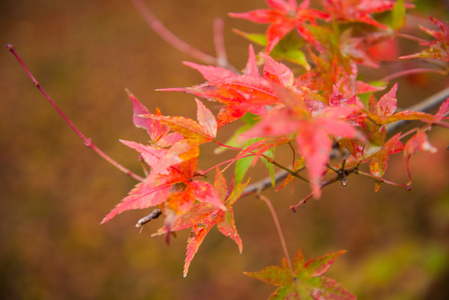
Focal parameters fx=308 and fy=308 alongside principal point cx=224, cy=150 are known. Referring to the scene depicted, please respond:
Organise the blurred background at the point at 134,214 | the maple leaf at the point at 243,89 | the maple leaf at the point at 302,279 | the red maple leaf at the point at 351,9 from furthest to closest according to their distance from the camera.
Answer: the blurred background at the point at 134,214 → the red maple leaf at the point at 351,9 → the maple leaf at the point at 302,279 → the maple leaf at the point at 243,89

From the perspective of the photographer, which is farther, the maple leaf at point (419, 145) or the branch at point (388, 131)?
the branch at point (388, 131)

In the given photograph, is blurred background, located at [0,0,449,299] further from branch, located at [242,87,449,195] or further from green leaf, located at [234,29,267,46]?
green leaf, located at [234,29,267,46]

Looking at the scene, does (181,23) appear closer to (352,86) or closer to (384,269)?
(384,269)

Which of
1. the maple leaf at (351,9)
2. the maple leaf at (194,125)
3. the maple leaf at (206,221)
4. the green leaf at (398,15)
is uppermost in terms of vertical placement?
the maple leaf at (194,125)

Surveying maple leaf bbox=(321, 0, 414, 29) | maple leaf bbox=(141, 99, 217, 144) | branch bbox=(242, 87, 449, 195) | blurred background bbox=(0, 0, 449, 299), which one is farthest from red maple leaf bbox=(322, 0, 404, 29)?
blurred background bbox=(0, 0, 449, 299)

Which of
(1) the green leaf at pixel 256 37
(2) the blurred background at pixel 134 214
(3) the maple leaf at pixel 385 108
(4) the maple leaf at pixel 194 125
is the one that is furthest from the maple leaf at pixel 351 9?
(2) the blurred background at pixel 134 214

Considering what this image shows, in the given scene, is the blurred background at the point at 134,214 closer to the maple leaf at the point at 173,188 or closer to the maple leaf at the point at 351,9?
the maple leaf at the point at 351,9

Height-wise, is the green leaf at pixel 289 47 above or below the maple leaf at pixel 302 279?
above

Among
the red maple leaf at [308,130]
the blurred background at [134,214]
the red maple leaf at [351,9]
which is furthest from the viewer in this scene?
the blurred background at [134,214]
